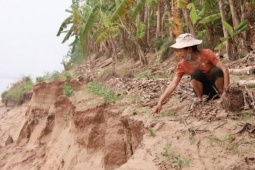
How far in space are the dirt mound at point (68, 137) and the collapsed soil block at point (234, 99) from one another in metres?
1.50

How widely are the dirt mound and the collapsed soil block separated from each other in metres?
1.50

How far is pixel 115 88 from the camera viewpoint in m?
9.37

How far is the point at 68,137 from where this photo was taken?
9883mm

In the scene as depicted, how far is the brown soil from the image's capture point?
403 centimetres

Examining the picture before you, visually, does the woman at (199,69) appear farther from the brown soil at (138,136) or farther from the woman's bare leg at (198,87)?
the brown soil at (138,136)

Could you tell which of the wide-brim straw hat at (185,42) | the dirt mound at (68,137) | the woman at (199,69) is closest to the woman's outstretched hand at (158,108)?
the woman at (199,69)

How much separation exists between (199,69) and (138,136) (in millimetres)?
1480

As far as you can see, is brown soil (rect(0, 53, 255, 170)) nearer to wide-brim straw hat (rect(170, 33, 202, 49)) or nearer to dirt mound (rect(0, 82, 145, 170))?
dirt mound (rect(0, 82, 145, 170))

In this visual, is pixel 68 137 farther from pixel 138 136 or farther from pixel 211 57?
pixel 211 57

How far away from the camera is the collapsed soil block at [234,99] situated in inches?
181

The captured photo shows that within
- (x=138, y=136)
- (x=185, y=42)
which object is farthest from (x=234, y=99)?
(x=138, y=136)

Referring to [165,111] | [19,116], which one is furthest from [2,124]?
[165,111]

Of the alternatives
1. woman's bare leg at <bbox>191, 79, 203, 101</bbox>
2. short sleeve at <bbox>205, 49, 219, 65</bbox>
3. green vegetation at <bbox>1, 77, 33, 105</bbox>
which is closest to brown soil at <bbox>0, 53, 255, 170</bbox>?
woman's bare leg at <bbox>191, 79, 203, 101</bbox>

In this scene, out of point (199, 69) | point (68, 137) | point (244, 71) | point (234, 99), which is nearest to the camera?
point (234, 99)
